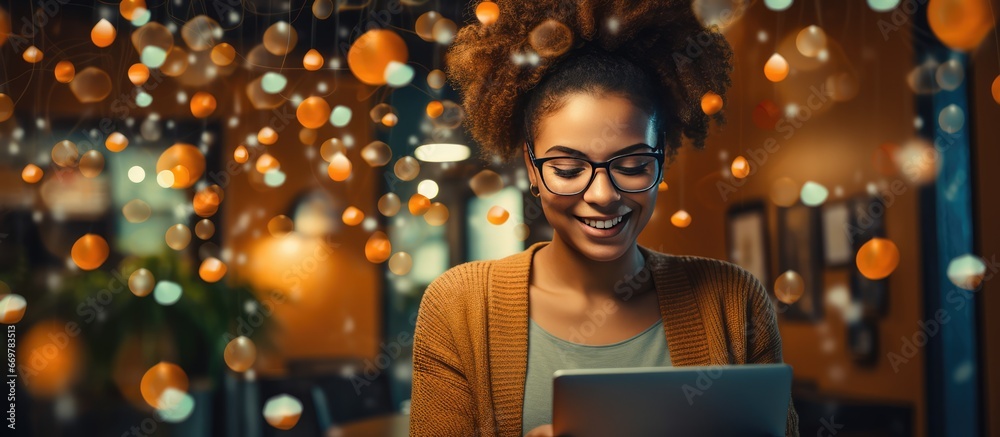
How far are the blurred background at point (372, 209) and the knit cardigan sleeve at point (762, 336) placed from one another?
28 cm

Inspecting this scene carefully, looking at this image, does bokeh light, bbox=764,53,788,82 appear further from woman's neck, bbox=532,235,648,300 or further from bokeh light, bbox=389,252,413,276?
bokeh light, bbox=389,252,413,276

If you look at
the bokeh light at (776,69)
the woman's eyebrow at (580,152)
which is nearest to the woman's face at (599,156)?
the woman's eyebrow at (580,152)

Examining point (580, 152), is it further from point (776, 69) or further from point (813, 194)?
point (813, 194)

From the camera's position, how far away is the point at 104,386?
3338mm

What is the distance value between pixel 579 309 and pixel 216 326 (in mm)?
2490

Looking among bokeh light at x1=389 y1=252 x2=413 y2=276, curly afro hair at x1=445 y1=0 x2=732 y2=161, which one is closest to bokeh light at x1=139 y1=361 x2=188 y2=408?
bokeh light at x1=389 y1=252 x2=413 y2=276

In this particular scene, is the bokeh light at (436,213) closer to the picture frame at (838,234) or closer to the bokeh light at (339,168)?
the bokeh light at (339,168)

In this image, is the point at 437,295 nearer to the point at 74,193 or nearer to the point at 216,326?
the point at 216,326

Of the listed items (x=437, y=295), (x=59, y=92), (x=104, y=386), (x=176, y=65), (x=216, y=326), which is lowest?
(x=104, y=386)

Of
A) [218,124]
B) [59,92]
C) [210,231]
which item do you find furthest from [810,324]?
[59,92]

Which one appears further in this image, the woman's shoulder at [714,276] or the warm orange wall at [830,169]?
the warm orange wall at [830,169]

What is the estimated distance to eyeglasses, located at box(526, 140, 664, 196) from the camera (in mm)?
1299

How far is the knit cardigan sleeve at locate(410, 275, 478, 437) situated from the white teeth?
31 centimetres

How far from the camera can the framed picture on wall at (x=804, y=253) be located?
3.04 meters
